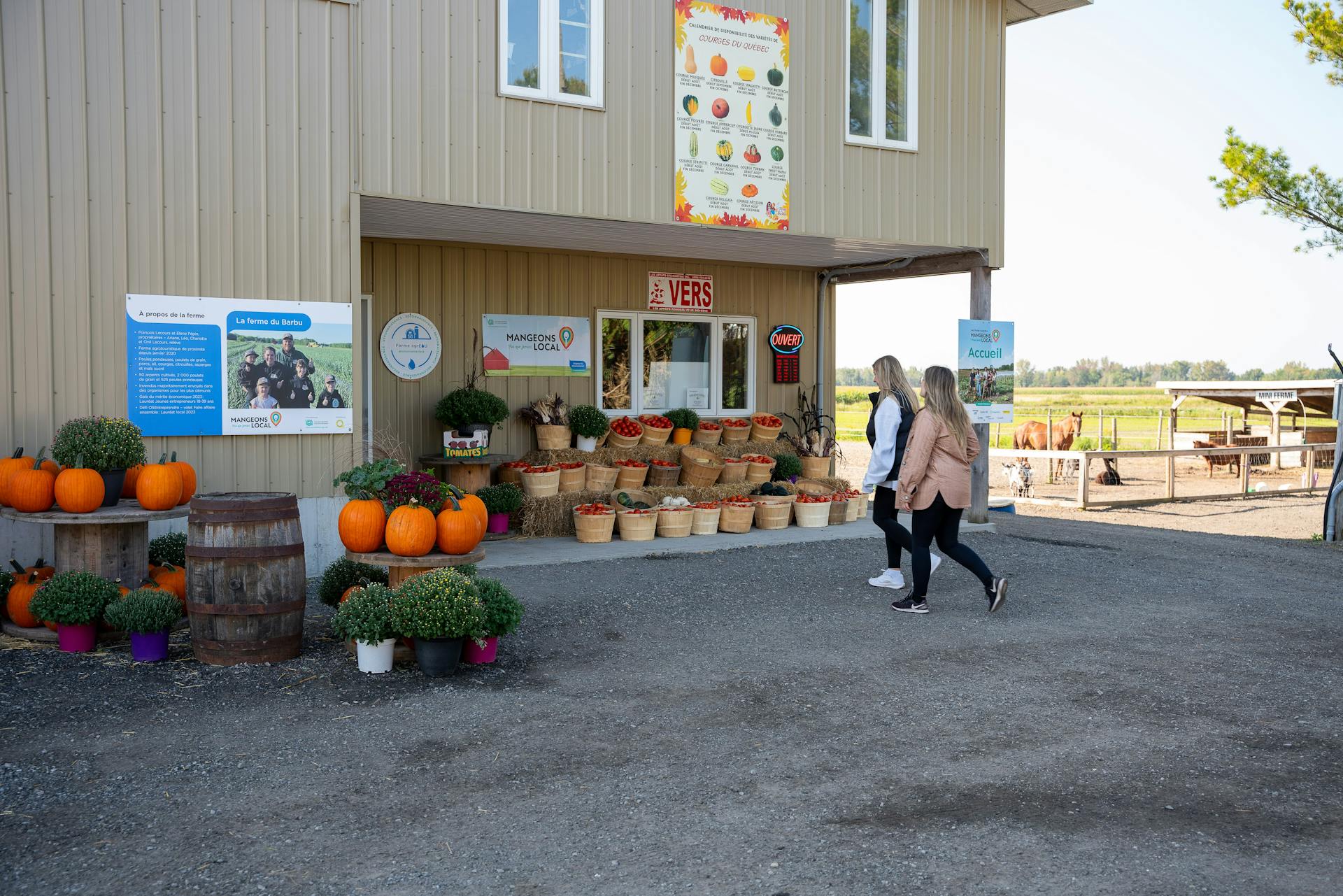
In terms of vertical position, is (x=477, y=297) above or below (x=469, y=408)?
above

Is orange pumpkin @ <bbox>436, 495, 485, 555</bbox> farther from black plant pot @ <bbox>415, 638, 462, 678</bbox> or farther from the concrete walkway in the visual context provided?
the concrete walkway

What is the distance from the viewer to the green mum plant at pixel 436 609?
6078 mm

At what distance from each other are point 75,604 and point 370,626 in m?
1.89

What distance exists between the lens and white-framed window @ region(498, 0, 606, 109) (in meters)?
9.90

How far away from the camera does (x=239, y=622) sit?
6355mm

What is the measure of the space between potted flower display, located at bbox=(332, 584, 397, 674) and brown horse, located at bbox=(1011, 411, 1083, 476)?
21.4 metres

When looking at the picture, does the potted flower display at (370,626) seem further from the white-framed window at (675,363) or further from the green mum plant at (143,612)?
the white-framed window at (675,363)

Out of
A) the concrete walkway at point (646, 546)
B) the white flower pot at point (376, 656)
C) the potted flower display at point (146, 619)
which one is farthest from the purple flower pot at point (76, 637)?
the concrete walkway at point (646, 546)

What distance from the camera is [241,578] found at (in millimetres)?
6297

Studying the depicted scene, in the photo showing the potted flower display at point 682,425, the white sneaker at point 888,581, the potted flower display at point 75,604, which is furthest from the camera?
the potted flower display at point 682,425

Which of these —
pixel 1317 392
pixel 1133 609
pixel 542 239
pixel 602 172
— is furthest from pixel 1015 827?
pixel 1317 392

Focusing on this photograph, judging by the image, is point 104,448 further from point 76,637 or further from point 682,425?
point 682,425

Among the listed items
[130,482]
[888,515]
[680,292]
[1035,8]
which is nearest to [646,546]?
[888,515]

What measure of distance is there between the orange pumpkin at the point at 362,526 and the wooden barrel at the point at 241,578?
29 cm
